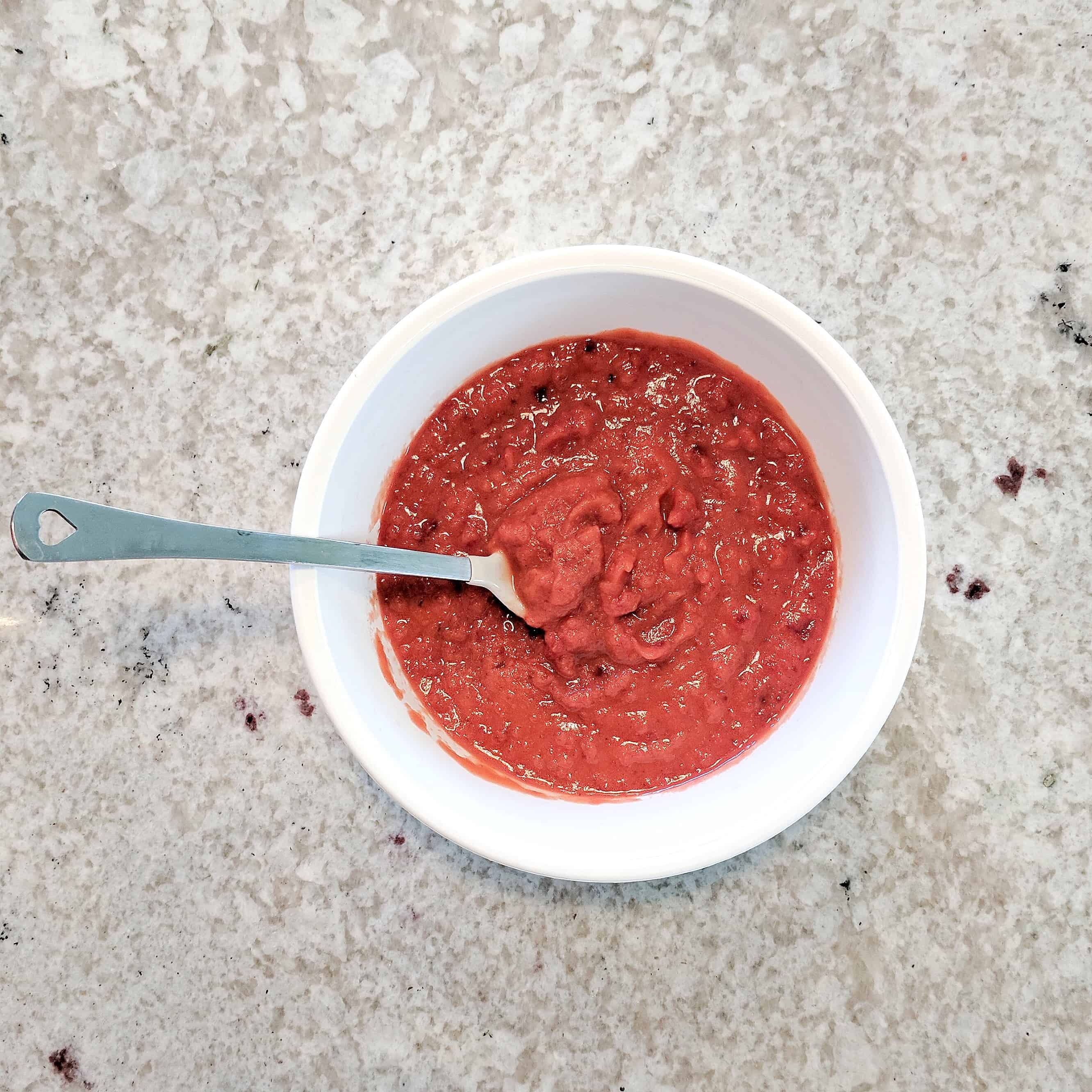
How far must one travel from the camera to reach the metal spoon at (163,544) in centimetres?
122

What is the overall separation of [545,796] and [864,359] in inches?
42.3

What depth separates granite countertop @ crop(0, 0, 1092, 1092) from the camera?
1.74m

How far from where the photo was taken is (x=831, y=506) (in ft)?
5.09

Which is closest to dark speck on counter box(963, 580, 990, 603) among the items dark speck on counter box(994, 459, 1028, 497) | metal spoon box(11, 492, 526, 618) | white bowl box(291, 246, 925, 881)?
dark speck on counter box(994, 459, 1028, 497)

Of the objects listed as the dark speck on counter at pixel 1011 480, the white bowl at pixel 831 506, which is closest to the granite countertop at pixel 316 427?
the dark speck on counter at pixel 1011 480

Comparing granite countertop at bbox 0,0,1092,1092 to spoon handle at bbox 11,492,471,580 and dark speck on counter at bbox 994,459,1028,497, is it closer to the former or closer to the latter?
dark speck on counter at bbox 994,459,1028,497

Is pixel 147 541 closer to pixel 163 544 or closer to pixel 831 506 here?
pixel 163 544

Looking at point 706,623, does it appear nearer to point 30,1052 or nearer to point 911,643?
point 911,643

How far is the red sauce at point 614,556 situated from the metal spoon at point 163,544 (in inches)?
7.1

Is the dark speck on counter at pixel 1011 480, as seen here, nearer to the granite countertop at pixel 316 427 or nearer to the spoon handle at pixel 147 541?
the granite countertop at pixel 316 427

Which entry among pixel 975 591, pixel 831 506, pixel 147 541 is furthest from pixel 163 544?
pixel 975 591

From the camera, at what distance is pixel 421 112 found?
1750 mm

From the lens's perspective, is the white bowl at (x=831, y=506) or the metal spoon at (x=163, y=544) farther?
the white bowl at (x=831, y=506)

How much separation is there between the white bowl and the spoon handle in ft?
0.17
